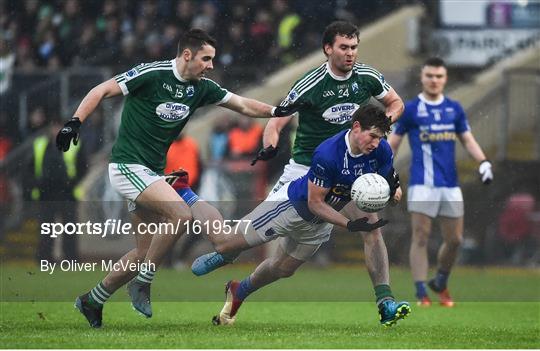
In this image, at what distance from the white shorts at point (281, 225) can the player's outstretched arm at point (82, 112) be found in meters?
1.32

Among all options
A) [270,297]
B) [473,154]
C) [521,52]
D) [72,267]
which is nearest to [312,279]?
[270,297]

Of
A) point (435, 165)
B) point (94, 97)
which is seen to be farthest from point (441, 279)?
point (94, 97)

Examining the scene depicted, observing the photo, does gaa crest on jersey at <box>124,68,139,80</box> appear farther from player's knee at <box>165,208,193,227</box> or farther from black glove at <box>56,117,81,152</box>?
player's knee at <box>165,208,193,227</box>

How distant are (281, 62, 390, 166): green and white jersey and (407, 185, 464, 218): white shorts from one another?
7.72 ft

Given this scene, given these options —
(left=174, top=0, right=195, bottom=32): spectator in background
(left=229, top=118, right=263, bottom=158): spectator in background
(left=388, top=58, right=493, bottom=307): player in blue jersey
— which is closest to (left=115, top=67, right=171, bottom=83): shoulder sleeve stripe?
(left=388, top=58, right=493, bottom=307): player in blue jersey

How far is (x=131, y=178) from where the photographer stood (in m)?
10.1

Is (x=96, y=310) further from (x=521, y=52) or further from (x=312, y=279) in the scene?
(x=521, y=52)

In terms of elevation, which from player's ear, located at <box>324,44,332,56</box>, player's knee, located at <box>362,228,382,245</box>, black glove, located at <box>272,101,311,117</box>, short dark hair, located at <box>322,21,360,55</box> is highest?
short dark hair, located at <box>322,21,360,55</box>

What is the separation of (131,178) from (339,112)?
1.62 metres

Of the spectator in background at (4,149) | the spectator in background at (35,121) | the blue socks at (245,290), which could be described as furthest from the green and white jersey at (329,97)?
the spectator in background at (35,121)

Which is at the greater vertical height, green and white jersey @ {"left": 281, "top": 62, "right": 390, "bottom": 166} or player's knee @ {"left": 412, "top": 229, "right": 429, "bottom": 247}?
green and white jersey @ {"left": 281, "top": 62, "right": 390, "bottom": 166}

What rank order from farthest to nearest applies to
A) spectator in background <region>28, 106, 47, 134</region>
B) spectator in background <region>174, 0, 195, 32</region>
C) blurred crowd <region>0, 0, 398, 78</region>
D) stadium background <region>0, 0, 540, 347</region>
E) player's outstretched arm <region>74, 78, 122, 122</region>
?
spectator in background <region>174, 0, 195, 32</region>, blurred crowd <region>0, 0, 398, 78</region>, spectator in background <region>28, 106, 47, 134</region>, stadium background <region>0, 0, 540, 347</region>, player's outstretched arm <region>74, 78, 122, 122</region>

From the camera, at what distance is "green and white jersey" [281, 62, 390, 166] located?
10547 mm

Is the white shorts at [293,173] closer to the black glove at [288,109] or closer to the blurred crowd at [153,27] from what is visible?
the black glove at [288,109]
